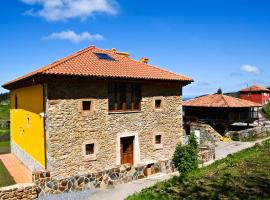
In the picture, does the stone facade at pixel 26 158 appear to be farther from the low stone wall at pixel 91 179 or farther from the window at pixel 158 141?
the window at pixel 158 141

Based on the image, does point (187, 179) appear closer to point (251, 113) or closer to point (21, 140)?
point (21, 140)

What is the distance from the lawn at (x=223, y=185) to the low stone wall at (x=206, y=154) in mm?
2215

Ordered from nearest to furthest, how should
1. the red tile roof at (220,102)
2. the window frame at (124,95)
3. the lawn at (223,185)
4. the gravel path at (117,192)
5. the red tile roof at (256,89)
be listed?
the lawn at (223,185), the gravel path at (117,192), the window frame at (124,95), the red tile roof at (220,102), the red tile roof at (256,89)

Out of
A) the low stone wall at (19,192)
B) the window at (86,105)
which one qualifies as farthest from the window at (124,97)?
the low stone wall at (19,192)

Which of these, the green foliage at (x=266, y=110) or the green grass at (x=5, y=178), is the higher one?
the green foliage at (x=266, y=110)

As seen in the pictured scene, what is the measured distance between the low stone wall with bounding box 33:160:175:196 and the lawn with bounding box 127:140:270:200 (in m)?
2.43

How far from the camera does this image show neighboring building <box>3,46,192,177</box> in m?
15.7

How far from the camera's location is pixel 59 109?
1573 centimetres

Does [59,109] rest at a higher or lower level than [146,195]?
higher

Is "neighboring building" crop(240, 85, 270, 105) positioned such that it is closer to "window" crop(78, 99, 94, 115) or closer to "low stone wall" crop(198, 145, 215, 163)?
"low stone wall" crop(198, 145, 215, 163)

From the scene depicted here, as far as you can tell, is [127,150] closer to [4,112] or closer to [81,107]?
[81,107]

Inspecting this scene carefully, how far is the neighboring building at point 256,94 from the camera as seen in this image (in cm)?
5619

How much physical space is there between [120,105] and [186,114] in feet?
67.6

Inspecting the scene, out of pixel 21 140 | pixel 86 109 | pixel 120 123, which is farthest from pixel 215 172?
pixel 21 140
